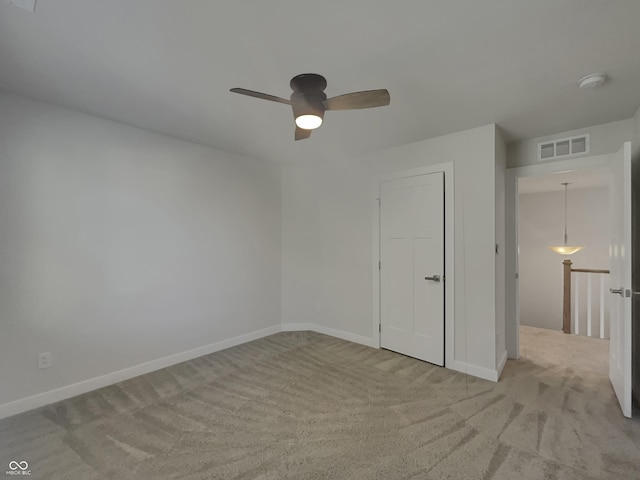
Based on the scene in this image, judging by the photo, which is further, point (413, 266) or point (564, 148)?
point (413, 266)

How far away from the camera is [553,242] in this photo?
5.99m

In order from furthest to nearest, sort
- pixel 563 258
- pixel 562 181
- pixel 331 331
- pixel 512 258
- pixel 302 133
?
pixel 563 258 → pixel 562 181 → pixel 331 331 → pixel 512 258 → pixel 302 133

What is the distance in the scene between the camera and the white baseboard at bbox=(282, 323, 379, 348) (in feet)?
12.2

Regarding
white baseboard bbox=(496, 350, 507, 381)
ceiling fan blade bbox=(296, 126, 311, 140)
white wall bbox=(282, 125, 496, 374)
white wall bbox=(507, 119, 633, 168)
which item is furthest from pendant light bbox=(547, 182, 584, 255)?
ceiling fan blade bbox=(296, 126, 311, 140)

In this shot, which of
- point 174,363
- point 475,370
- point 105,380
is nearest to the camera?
point 105,380

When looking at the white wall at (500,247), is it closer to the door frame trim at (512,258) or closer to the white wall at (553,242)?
the door frame trim at (512,258)

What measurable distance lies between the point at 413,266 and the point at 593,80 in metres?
2.09

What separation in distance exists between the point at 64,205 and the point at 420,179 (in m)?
3.45

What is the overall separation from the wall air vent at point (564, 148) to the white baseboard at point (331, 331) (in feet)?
9.40

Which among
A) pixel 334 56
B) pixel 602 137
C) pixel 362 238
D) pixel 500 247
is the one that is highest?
pixel 334 56

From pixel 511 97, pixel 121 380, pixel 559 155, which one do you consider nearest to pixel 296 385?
pixel 121 380

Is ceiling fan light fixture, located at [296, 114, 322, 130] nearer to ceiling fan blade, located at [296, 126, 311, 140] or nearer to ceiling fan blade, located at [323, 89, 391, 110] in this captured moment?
ceiling fan blade, located at [323, 89, 391, 110]

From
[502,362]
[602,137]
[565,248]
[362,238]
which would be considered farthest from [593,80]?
[565,248]

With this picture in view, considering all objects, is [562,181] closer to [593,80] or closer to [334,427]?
[593,80]
